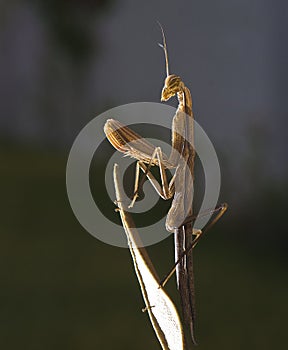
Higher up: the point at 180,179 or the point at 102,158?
the point at 102,158

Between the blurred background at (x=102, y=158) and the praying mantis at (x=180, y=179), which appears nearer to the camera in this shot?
the praying mantis at (x=180, y=179)

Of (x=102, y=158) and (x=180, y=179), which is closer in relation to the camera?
(x=180, y=179)

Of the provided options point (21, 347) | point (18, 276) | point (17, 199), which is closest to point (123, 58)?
point (17, 199)

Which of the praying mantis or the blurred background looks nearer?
the praying mantis

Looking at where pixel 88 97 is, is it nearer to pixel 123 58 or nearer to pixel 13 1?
pixel 123 58
